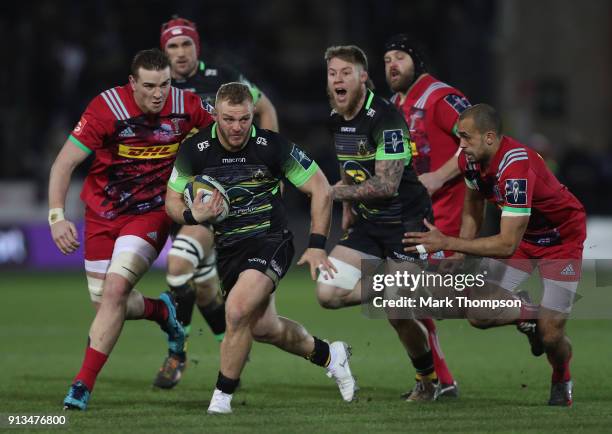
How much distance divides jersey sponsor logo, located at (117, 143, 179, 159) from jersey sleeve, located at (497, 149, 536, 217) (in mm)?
2278

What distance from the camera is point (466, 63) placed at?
70.4 ft

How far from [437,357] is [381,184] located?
1.37 meters

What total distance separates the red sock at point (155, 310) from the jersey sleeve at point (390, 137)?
77.4 inches

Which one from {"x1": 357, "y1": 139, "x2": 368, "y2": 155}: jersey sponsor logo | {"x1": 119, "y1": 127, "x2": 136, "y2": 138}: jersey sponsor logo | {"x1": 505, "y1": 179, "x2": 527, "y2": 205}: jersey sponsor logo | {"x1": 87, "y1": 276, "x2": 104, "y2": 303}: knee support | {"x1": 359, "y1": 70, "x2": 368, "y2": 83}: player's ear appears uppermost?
{"x1": 359, "y1": 70, "x2": 368, "y2": 83}: player's ear

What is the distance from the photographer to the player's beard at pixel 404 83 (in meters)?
9.23

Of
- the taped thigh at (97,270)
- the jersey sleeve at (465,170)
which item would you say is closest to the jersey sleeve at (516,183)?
the jersey sleeve at (465,170)

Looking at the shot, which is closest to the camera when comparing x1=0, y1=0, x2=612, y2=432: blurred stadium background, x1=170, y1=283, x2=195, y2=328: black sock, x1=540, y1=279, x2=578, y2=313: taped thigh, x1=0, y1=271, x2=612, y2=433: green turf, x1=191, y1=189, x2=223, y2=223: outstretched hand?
x1=0, y1=271, x2=612, y2=433: green turf

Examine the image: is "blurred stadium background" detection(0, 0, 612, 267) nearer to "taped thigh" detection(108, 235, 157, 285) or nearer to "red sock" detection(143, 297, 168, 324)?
"red sock" detection(143, 297, 168, 324)

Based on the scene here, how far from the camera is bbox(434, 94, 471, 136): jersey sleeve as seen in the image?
903 cm

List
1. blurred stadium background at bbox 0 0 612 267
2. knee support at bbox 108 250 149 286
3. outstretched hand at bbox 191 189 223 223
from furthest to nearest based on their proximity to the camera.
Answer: blurred stadium background at bbox 0 0 612 267, knee support at bbox 108 250 149 286, outstretched hand at bbox 191 189 223 223

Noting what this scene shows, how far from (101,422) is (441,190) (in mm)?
3222

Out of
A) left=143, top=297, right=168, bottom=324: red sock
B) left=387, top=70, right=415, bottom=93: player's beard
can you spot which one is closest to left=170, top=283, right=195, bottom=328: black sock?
left=143, top=297, right=168, bottom=324: red sock

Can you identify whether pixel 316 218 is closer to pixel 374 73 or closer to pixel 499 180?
pixel 499 180

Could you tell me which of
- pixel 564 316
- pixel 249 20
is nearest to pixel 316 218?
pixel 564 316
